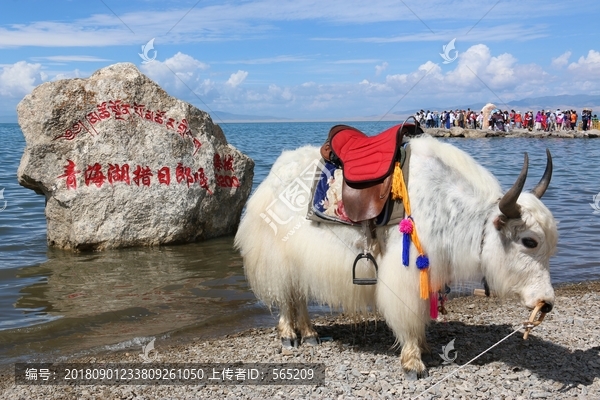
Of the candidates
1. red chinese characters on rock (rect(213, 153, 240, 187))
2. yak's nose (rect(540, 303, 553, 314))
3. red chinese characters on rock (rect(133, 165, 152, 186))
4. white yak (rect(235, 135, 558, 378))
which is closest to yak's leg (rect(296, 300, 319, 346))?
white yak (rect(235, 135, 558, 378))

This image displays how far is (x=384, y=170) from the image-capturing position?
10.8 ft

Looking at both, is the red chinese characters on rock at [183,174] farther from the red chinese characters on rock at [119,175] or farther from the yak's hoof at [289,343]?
the yak's hoof at [289,343]

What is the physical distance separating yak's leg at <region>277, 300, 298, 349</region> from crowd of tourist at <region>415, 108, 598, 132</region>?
90.9 feet

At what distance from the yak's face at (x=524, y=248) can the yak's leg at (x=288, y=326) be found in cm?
138

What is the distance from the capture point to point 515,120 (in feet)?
104

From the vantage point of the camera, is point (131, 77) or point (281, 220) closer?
point (281, 220)

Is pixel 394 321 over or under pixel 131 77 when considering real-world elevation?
under

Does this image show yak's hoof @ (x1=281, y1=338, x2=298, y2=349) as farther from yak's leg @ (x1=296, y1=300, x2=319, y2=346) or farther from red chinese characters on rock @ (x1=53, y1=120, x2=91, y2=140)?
red chinese characters on rock @ (x1=53, y1=120, x2=91, y2=140)

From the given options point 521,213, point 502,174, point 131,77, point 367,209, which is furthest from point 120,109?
point 502,174

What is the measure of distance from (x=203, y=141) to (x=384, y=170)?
4.14 meters

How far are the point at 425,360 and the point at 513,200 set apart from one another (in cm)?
122

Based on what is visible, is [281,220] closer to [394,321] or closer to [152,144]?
[394,321]
